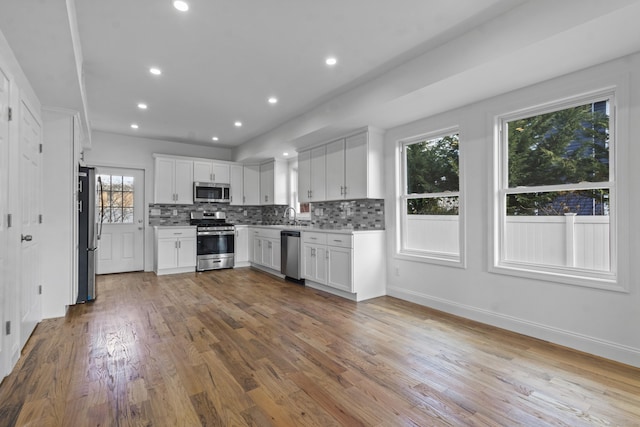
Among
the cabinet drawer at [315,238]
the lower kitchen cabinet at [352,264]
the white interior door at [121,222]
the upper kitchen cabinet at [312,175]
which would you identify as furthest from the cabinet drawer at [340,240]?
the white interior door at [121,222]

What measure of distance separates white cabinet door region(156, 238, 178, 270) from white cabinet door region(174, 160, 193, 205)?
875mm

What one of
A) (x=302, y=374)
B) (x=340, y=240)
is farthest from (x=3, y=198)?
(x=340, y=240)

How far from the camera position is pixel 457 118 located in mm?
3498

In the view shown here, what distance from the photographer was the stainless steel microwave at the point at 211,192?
21.2 ft

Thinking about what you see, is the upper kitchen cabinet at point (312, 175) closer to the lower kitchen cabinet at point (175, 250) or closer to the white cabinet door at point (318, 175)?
the white cabinet door at point (318, 175)

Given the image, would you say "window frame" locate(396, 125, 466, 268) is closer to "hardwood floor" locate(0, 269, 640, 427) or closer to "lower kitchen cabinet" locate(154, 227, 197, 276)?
"hardwood floor" locate(0, 269, 640, 427)

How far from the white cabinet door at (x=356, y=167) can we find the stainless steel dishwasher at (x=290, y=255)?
1.25 m

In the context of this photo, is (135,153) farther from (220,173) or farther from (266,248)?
(266,248)

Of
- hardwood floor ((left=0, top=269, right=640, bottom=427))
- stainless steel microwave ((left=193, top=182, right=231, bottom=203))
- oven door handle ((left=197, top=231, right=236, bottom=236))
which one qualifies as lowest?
hardwood floor ((left=0, top=269, right=640, bottom=427))

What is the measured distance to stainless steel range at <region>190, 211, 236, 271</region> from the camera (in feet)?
20.3

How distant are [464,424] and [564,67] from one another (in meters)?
2.73

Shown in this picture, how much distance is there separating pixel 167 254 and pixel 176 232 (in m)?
0.43

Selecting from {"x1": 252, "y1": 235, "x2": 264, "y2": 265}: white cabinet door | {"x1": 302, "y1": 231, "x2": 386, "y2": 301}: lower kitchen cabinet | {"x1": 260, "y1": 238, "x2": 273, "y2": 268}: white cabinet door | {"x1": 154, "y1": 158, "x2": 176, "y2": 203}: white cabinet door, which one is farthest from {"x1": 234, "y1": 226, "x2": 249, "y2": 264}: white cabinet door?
{"x1": 302, "y1": 231, "x2": 386, "y2": 301}: lower kitchen cabinet

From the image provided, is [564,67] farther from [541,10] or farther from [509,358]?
[509,358]
